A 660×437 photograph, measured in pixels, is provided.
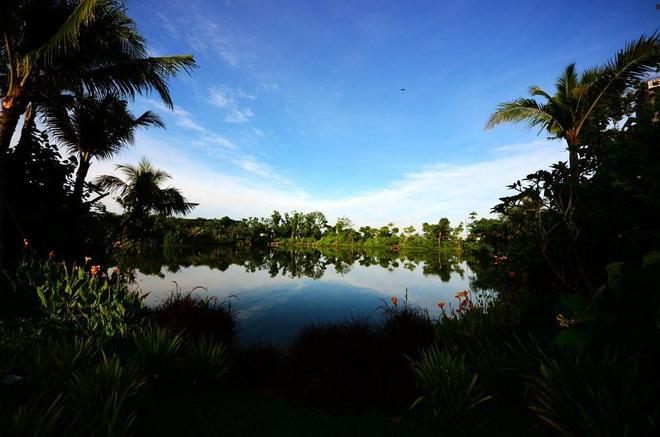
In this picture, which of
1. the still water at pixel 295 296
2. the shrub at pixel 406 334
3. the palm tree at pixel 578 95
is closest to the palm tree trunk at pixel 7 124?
the still water at pixel 295 296

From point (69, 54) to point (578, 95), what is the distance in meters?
14.6

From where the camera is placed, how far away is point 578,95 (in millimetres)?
9188

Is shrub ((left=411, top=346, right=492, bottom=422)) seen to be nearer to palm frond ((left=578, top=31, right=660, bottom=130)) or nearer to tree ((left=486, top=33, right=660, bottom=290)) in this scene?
tree ((left=486, top=33, right=660, bottom=290))

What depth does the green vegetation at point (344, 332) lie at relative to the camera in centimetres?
190

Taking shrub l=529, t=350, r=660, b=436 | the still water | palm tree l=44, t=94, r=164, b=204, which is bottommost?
the still water

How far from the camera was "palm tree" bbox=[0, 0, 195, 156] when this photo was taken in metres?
5.80

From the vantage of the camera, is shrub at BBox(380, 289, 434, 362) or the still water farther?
the still water

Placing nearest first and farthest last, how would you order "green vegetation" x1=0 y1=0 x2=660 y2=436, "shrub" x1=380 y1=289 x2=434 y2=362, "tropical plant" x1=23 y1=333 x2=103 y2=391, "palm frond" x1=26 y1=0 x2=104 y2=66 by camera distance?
"green vegetation" x1=0 y1=0 x2=660 y2=436 → "tropical plant" x1=23 y1=333 x2=103 y2=391 → "shrub" x1=380 y1=289 x2=434 y2=362 → "palm frond" x1=26 y1=0 x2=104 y2=66

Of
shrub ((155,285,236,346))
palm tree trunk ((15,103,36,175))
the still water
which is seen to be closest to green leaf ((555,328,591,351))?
shrub ((155,285,236,346))

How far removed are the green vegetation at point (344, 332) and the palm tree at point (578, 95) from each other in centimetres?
8

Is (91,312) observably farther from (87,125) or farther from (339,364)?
(87,125)

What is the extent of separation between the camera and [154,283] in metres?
12.4

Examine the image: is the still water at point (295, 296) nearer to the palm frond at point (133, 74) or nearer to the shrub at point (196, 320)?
the shrub at point (196, 320)

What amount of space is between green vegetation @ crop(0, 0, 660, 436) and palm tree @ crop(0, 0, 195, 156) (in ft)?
0.13
